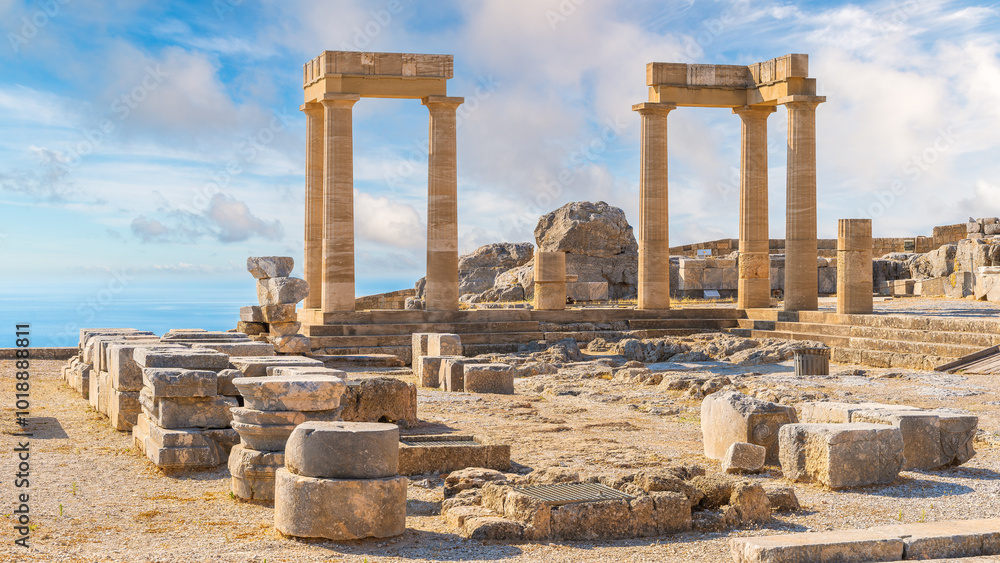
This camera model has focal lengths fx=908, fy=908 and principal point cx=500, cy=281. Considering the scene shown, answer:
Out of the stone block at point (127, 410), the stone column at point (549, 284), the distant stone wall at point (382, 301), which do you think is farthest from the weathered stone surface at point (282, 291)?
the distant stone wall at point (382, 301)

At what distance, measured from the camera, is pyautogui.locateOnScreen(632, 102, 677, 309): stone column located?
86.5ft

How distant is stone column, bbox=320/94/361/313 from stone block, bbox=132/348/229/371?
13268mm

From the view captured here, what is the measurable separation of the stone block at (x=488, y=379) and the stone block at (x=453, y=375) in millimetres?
260

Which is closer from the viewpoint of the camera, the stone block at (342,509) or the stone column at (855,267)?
the stone block at (342,509)

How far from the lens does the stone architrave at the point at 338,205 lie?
24359 millimetres

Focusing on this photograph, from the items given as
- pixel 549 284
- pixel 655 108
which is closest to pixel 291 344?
pixel 549 284

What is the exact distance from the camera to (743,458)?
30.8ft

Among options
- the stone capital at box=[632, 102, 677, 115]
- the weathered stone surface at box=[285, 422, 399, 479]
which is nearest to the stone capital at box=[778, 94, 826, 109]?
the stone capital at box=[632, 102, 677, 115]

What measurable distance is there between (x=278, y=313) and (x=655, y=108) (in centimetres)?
1222

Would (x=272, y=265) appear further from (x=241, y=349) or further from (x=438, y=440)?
(x=438, y=440)

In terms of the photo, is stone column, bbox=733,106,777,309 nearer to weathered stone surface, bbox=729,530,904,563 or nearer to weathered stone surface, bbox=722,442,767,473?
weathered stone surface, bbox=722,442,767,473

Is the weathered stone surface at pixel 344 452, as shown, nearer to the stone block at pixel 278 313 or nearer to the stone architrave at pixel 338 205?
the stone block at pixel 278 313

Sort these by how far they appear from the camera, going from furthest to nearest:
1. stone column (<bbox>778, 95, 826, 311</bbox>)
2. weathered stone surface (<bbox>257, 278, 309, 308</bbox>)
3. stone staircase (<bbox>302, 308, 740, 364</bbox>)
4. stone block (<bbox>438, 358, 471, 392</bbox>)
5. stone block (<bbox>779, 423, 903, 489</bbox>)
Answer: stone column (<bbox>778, 95, 826, 311</bbox>) < stone staircase (<bbox>302, 308, 740, 364</bbox>) < weathered stone surface (<bbox>257, 278, 309, 308</bbox>) < stone block (<bbox>438, 358, 471, 392</bbox>) < stone block (<bbox>779, 423, 903, 489</bbox>)

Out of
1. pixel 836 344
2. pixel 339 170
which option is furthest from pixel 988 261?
pixel 339 170
